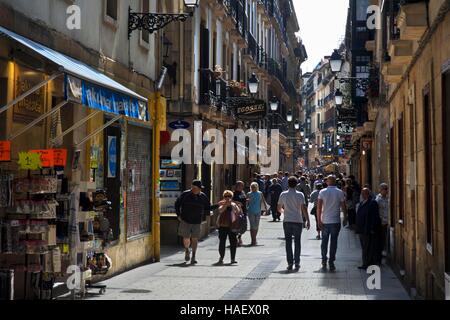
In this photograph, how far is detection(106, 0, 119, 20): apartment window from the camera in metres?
14.1

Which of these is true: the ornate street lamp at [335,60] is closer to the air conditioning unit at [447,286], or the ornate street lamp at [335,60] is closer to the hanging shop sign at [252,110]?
the hanging shop sign at [252,110]

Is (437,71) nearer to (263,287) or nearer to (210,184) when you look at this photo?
(263,287)

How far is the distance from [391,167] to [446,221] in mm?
8784

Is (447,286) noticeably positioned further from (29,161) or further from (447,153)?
(29,161)

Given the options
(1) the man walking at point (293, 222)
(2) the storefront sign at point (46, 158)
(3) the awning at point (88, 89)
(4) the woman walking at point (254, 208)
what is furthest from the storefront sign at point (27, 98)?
(4) the woman walking at point (254, 208)

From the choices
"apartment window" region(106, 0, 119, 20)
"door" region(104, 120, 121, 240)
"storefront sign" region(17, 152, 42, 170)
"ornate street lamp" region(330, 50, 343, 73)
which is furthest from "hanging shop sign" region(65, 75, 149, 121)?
"ornate street lamp" region(330, 50, 343, 73)

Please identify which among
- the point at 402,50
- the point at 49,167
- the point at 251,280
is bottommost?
the point at 251,280

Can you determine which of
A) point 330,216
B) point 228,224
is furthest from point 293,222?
point 228,224

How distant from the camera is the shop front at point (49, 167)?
30.2 feet

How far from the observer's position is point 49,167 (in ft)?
31.0

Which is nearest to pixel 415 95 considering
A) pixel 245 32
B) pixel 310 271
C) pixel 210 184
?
pixel 310 271

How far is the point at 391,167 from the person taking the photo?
1741cm

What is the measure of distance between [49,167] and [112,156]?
4457 millimetres

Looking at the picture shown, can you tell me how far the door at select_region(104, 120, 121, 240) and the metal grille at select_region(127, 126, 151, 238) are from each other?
29.6 inches
